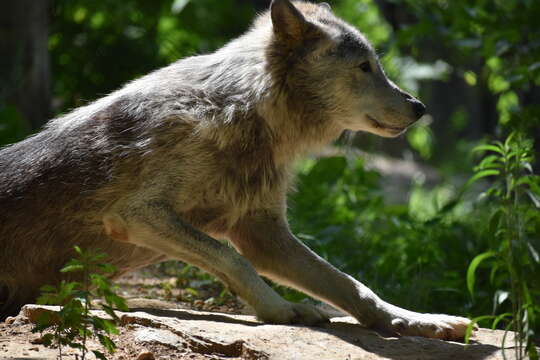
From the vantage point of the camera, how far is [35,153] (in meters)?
4.33

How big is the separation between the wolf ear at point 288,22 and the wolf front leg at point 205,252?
1.23m

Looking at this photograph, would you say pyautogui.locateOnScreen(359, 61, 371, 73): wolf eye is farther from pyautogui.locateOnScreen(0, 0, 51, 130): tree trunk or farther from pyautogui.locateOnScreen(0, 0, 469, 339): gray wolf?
pyautogui.locateOnScreen(0, 0, 51, 130): tree trunk

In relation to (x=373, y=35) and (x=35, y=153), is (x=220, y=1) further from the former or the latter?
(x=35, y=153)

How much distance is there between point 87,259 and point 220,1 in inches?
334

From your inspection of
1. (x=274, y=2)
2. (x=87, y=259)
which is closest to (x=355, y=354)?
(x=87, y=259)

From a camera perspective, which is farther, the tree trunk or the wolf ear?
the tree trunk

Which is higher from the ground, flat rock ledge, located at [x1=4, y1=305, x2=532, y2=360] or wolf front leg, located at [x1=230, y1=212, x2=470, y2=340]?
wolf front leg, located at [x1=230, y1=212, x2=470, y2=340]

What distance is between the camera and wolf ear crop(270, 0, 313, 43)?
4.42m

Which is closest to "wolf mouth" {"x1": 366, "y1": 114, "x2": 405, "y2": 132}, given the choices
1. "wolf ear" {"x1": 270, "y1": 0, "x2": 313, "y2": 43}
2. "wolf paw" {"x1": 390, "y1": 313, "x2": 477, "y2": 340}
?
"wolf ear" {"x1": 270, "y1": 0, "x2": 313, "y2": 43}

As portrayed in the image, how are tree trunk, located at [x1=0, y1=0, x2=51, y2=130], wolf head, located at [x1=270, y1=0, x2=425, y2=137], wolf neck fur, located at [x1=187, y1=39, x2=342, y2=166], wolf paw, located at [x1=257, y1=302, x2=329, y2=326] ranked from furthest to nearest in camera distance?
tree trunk, located at [x1=0, y1=0, x2=51, y2=130] < wolf head, located at [x1=270, y1=0, x2=425, y2=137] < wolf neck fur, located at [x1=187, y1=39, x2=342, y2=166] < wolf paw, located at [x1=257, y1=302, x2=329, y2=326]

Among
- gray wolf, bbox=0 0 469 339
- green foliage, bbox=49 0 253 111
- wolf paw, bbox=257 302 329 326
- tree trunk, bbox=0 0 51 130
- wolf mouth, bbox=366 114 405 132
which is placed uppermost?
green foliage, bbox=49 0 253 111

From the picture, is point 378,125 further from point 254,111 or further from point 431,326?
point 431,326

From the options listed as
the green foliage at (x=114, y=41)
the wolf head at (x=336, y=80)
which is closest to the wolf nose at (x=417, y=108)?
the wolf head at (x=336, y=80)

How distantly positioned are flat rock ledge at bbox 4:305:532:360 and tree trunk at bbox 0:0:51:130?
177 inches
